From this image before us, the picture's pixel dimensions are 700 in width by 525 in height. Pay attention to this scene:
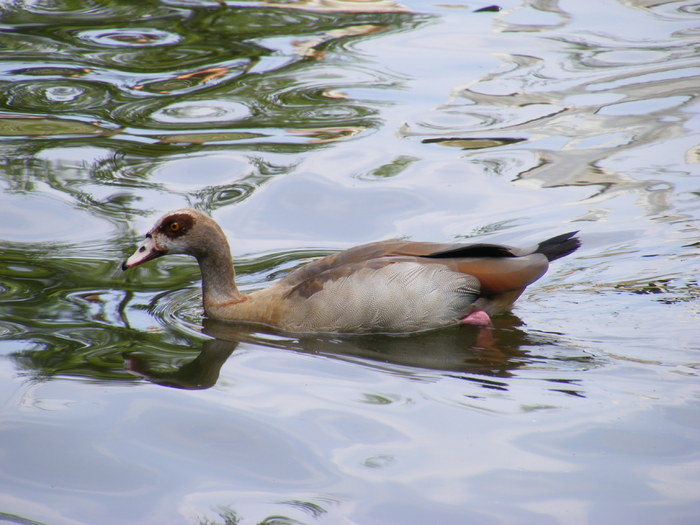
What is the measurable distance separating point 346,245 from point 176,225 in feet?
6.05

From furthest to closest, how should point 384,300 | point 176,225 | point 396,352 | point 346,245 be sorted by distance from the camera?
point 346,245 < point 176,225 < point 384,300 < point 396,352

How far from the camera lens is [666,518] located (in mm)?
4590

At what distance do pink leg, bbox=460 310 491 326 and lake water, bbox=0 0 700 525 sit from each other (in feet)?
0.34

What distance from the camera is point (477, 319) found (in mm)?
7480

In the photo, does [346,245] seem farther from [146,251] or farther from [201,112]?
[201,112]

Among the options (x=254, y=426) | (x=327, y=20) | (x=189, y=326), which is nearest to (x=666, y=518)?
(x=254, y=426)

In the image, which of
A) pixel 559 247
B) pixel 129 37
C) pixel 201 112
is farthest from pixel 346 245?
pixel 129 37

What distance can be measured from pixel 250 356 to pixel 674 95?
7733 mm

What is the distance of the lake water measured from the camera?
5.05 m

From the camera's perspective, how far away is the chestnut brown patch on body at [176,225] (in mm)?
7613

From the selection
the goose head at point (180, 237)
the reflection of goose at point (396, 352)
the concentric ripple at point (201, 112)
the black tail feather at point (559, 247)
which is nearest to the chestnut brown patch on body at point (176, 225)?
the goose head at point (180, 237)

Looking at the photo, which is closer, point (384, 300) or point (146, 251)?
point (384, 300)

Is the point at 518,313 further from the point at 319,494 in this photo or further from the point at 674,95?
the point at 674,95

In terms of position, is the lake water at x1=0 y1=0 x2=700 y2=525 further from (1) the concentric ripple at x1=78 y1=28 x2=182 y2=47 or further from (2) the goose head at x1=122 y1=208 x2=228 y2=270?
(2) the goose head at x1=122 y1=208 x2=228 y2=270
